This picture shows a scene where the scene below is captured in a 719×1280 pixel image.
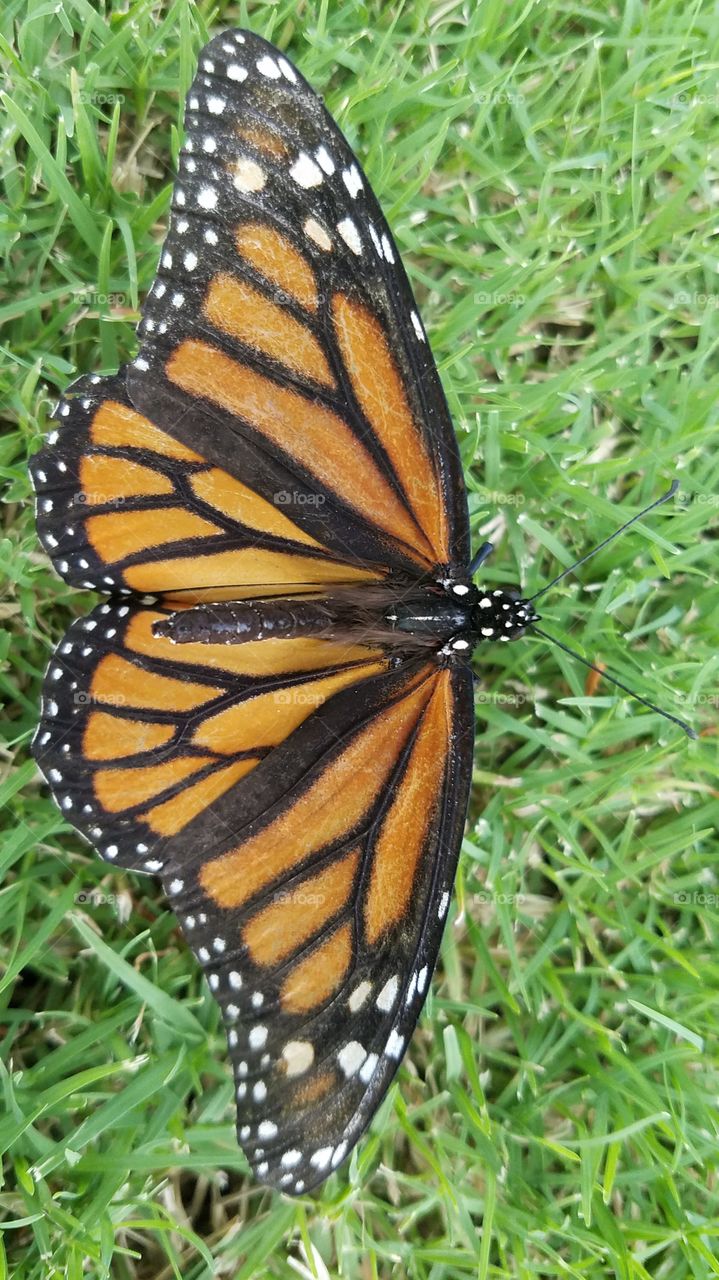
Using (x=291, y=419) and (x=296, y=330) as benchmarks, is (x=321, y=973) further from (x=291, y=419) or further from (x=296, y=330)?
(x=296, y=330)

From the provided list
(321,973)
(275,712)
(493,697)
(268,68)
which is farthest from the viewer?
(493,697)

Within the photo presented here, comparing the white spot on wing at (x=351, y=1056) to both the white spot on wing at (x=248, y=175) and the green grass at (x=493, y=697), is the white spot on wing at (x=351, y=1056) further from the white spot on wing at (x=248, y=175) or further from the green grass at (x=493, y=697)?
the white spot on wing at (x=248, y=175)

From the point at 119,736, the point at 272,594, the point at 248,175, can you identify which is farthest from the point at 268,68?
the point at 119,736

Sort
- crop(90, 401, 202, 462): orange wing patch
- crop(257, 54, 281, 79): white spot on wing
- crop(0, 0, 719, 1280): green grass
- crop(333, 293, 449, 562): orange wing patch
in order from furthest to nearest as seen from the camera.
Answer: crop(0, 0, 719, 1280): green grass
crop(90, 401, 202, 462): orange wing patch
crop(333, 293, 449, 562): orange wing patch
crop(257, 54, 281, 79): white spot on wing

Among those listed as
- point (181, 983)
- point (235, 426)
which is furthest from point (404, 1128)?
point (235, 426)

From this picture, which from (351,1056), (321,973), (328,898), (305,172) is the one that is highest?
(305,172)

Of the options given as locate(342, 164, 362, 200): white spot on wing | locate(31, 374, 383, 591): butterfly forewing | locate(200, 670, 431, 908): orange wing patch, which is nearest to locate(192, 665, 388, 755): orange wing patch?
locate(200, 670, 431, 908): orange wing patch

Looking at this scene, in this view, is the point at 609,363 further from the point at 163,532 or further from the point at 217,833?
the point at 217,833

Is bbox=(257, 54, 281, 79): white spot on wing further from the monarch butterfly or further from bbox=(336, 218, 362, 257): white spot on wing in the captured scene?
bbox=(336, 218, 362, 257): white spot on wing
